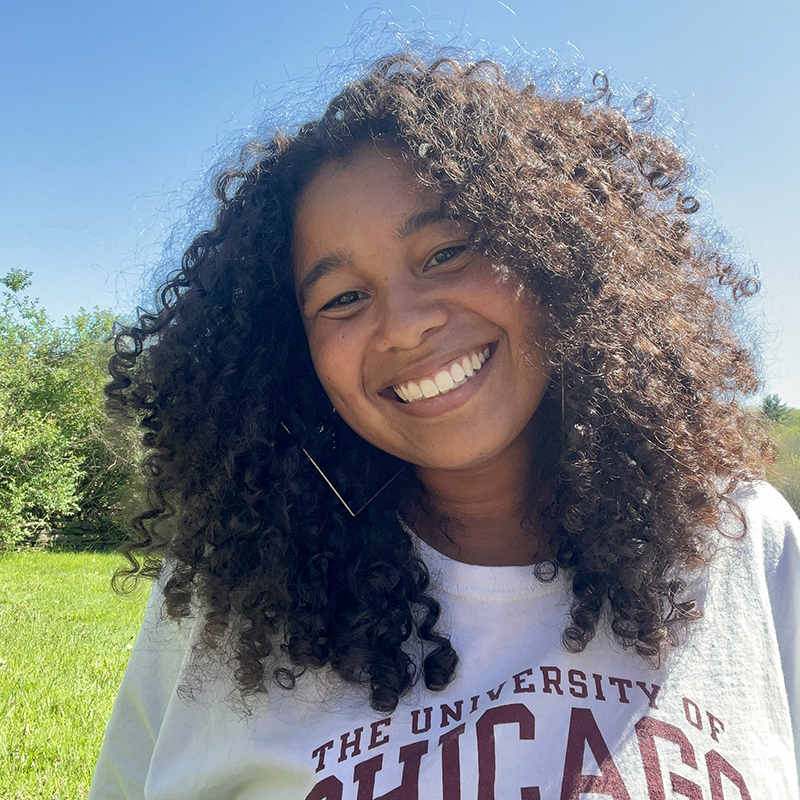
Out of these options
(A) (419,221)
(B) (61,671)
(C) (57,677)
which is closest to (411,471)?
(A) (419,221)

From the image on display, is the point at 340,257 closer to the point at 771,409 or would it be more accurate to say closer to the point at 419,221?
the point at 419,221

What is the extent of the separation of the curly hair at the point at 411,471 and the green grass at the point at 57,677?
169cm

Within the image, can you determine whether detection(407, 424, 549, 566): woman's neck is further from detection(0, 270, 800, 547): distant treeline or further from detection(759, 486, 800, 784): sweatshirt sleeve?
detection(0, 270, 800, 547): distant treeline

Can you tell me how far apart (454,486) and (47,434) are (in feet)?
43.7

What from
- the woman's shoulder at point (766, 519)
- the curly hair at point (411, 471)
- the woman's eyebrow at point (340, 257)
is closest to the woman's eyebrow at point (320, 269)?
the woman's eyebrow at point (340, 257)

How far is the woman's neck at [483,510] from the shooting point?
5.38ft

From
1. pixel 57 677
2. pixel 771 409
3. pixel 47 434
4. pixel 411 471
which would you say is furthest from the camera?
pixel 47 434

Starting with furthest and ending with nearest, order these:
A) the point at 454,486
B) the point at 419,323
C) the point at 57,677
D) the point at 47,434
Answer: the point at 47,434, the point at 57,677, the point at 454,486, the point at 419,323

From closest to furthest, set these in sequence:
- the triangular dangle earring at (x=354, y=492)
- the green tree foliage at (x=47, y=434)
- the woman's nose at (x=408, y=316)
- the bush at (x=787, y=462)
A: the woman's nose at (x=408, y=316) → the triangular dangle earring at (x=354, y=492) → the bush at (x=787, y=462) → the green tree foliage at (x=47, y=434)

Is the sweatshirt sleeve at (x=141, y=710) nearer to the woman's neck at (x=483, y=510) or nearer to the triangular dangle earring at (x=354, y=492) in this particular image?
the triangular dangle earring at (x=354, y=492)

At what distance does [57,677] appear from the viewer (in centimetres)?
427

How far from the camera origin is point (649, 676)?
4.31 ft

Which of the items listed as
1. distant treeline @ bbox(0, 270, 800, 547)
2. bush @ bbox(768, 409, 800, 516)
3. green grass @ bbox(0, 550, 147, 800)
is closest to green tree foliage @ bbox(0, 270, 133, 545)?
distant treeline @ bbox(0, 270, 800, 547)

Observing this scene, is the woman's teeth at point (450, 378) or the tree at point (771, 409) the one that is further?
the tree at point (771, 409)
